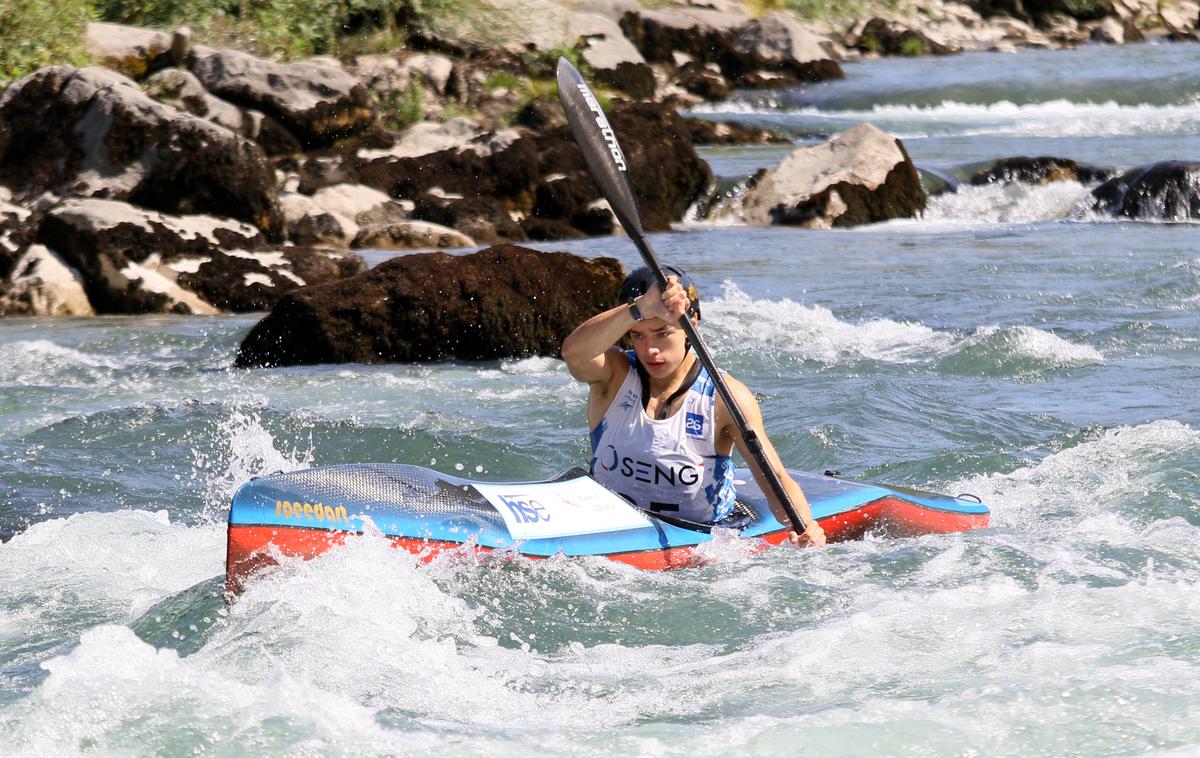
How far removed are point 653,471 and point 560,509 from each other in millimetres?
410

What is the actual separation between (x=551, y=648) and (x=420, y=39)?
18.7 m

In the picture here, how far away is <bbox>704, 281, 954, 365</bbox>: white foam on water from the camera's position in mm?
10133

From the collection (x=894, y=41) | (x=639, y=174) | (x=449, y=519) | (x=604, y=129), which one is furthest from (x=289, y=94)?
(x=894, y=41)

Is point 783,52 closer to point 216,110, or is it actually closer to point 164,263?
point 216,110

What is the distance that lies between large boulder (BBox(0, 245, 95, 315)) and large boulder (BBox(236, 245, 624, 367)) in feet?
8.75

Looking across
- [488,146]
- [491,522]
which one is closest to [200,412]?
[491,522]

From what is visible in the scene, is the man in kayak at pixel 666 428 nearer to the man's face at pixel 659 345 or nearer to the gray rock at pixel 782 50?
the man's face at pixel 659 345

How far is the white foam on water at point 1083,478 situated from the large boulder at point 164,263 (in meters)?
6.53

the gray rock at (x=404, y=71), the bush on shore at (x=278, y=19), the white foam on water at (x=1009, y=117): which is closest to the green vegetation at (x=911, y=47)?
the white foam on water at (x=1009, y=117)

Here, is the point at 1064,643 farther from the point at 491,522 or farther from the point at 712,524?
the point at 491,522

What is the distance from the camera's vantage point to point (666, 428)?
207 inches

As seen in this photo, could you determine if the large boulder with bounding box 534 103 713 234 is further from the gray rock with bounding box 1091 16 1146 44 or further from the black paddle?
the gray rock with bounding box 1091 16 1146 44

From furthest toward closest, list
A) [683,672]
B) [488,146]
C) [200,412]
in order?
[488,146] < [200,412] < [683,672]

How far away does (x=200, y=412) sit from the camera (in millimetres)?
8328
